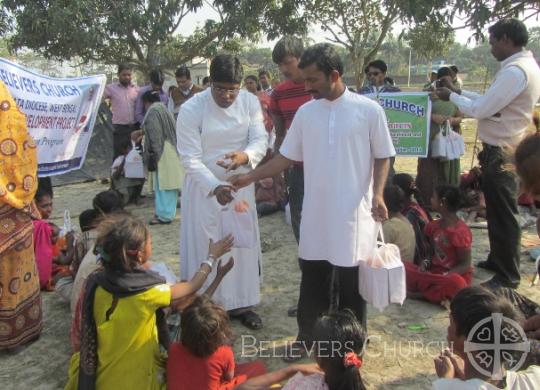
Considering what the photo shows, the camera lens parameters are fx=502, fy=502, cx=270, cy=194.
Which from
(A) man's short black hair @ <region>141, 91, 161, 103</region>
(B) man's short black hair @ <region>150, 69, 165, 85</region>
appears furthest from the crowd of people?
(B) man's short black hair @ <region>150, 69, 165, 85</region>

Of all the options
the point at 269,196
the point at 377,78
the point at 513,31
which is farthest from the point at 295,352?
the point at 377,78

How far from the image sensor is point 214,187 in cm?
314

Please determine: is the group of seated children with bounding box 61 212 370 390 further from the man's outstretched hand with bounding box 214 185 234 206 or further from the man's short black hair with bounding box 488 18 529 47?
the man's short black hair with bounding box 488 18 529 47

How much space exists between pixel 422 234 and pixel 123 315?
9.39 feet

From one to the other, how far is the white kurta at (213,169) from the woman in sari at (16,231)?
0.95m

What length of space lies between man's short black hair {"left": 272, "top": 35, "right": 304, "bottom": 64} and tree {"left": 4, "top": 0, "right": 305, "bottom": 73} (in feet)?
34.4

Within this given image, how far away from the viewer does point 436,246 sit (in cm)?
422

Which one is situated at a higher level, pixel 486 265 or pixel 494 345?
pixel 494 345

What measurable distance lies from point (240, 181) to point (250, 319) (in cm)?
108

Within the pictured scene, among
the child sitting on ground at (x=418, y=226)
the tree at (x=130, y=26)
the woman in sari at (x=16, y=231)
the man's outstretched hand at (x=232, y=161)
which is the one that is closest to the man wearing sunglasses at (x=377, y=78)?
the child sitting on ground at (x=418, y=226)

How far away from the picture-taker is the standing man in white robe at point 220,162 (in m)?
3.19

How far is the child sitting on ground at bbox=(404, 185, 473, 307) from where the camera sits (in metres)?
3.82

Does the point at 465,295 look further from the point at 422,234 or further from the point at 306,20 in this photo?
the point at 306,20

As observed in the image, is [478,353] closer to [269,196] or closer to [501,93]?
[501,93]
